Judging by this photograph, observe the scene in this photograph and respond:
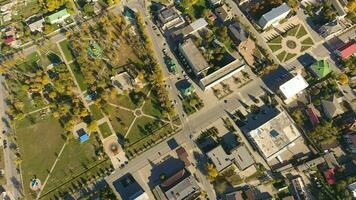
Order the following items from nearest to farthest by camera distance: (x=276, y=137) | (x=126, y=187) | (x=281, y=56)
Result: (x=126, y=187) → (x=276, y=137) → (x=281, y=56)

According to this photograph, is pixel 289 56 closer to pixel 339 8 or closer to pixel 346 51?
pixel 346 51

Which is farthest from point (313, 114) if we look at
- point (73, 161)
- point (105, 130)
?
point (73, 161)

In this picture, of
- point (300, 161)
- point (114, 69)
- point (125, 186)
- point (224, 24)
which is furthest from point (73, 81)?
point (300, 161)

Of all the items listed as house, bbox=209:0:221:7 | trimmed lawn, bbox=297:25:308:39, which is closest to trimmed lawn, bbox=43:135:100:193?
house, bbox=209:0:221:7

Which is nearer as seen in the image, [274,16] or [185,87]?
[185,87]

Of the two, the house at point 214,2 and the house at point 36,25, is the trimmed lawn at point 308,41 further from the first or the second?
the house at point 36,25

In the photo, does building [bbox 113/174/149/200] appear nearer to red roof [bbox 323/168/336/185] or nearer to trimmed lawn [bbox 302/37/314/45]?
red roof [bbox 323/168/336/185]

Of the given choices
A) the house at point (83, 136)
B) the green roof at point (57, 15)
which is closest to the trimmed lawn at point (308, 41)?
the house at point (83, 136)
